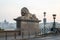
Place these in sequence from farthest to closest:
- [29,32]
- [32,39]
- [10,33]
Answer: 1. [29,32]
2. [10,33]
3. [32,39]

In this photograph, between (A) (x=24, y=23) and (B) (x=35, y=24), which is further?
(B) (x=35, y=24)

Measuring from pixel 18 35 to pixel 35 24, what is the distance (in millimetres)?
3670

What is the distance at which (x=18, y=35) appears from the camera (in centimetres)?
2431

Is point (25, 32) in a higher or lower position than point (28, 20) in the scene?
lower

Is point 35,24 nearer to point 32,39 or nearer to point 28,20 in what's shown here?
point 28,20

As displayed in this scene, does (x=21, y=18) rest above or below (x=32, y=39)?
above

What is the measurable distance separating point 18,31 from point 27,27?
59.6 inches

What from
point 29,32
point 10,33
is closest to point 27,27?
point 29,32

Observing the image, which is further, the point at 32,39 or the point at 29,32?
the point at 29,32

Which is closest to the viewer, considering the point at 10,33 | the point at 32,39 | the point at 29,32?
the point at 32,39

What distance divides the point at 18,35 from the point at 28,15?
10.3 feet

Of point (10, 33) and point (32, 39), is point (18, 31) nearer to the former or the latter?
point (10, 33)

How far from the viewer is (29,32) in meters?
25.6

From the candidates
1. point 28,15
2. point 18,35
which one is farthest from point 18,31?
point 28,15
